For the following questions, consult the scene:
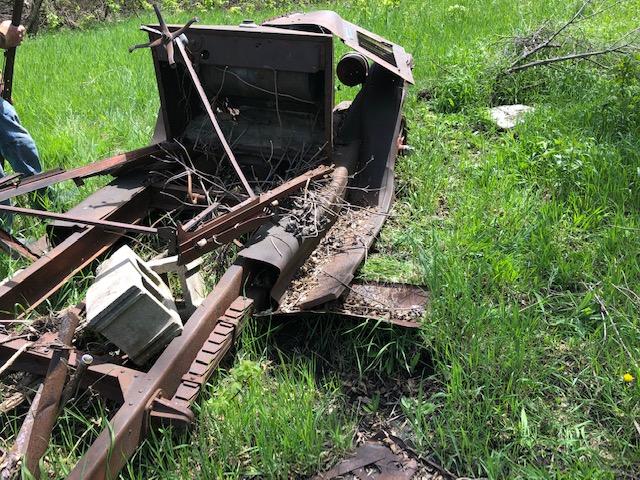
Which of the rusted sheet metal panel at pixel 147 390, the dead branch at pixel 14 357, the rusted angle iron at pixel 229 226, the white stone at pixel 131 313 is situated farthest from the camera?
the rusted angle iron at pixel 229 226

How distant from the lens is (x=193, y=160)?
4367 mm

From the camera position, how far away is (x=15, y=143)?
14.6 ft

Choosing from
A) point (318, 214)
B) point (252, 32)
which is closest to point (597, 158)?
point (318, 214)

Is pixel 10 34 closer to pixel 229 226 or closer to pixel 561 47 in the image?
pixel 229 226

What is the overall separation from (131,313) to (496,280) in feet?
6.81

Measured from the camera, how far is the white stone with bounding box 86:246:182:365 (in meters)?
2.68

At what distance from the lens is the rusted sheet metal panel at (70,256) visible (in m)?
3.09

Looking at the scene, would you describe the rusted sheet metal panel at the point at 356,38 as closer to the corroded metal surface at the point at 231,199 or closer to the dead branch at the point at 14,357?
the corroded metal surface at the point at 231,199

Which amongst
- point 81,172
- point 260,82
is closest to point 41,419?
point 81,172

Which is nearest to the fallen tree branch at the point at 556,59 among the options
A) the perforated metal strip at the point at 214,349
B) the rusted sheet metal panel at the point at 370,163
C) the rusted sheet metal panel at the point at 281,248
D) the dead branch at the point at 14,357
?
the rusted sheet metal panel at the point at 370,163

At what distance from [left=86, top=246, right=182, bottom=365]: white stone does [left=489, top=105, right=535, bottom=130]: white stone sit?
13.1 ft

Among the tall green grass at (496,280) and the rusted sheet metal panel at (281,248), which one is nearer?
the tall green grass at (496,280)

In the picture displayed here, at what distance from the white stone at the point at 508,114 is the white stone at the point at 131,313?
4004mm

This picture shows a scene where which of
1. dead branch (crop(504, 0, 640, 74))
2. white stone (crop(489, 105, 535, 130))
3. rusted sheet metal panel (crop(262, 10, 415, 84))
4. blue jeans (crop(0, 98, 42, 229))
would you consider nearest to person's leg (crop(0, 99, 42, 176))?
blue jeans (crop(0, 98, 42, 229))
